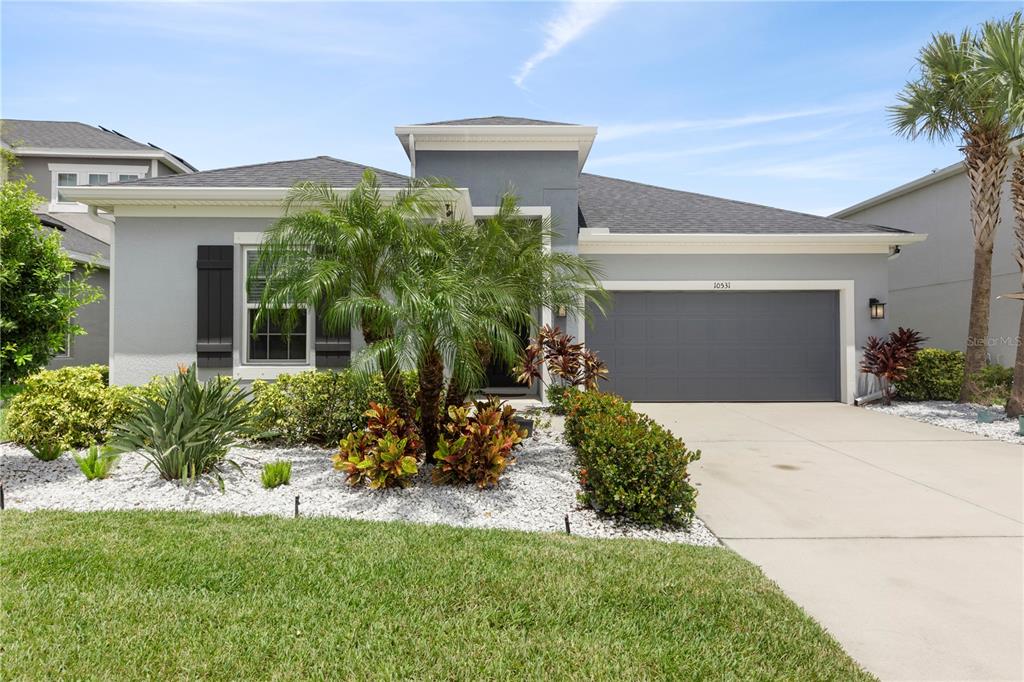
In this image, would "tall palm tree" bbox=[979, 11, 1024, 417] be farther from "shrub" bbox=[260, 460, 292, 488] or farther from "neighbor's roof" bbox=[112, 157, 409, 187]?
"shrub" bbox=[260, 460, 292, 488]

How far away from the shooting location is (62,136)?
1873 centimetres

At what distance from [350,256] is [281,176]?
4230mm

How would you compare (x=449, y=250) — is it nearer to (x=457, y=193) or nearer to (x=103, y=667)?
(x=457, y=193)

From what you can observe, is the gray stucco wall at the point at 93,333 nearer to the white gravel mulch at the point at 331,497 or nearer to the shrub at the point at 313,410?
the white gravel mulch at the point at 331,497

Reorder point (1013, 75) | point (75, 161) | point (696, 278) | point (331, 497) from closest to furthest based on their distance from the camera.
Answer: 1. point (331, 497)
2. point (1013, 75)
3. point (696, 278)
4. point (75, 161)

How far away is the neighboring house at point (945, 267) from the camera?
41.1 ft

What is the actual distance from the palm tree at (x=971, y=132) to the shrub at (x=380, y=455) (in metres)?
11.4

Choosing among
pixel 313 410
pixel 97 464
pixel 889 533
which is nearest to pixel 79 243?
pixel 313 410

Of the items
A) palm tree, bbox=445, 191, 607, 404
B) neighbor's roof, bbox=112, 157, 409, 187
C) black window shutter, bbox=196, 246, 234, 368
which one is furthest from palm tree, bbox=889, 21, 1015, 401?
black window shutter, bbox=196, 246, 234, 368

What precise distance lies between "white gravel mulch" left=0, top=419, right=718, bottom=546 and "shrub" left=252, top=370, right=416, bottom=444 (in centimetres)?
84

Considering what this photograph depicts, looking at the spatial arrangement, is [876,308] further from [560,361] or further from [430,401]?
[430,401]

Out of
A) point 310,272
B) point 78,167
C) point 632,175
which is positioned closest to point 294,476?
point 310,272

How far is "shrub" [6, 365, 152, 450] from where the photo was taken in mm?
6434

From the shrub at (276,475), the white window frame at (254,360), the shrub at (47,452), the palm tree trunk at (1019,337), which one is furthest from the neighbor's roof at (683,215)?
the shrub at (47,452)
